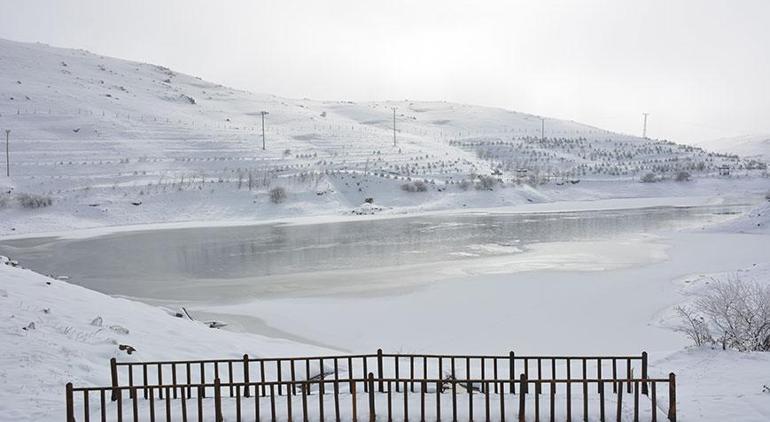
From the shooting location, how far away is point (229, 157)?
66.5m

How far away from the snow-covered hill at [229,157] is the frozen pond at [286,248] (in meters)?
9.20

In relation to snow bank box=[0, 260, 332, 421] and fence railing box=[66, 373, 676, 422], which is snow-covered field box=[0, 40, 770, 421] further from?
fence railing box=[66, 373, 676, 422]

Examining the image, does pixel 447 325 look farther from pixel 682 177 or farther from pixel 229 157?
pixel 682 177

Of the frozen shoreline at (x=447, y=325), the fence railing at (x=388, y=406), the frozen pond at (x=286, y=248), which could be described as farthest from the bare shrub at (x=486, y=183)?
the fence railing at (x=388, y=406)

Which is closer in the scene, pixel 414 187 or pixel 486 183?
pixel 414 187

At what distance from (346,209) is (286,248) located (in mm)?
20123

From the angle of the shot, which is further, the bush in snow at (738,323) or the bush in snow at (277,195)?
the bush in snow at (277,195)

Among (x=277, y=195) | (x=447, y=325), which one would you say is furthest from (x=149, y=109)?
(x=447, y=325)

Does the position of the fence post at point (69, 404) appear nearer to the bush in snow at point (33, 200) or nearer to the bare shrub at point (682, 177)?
the bush in snow at point (33, 200)

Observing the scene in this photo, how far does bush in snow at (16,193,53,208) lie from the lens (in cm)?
4466

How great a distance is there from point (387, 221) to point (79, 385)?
115 ft

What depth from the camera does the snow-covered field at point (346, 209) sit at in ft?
37.9

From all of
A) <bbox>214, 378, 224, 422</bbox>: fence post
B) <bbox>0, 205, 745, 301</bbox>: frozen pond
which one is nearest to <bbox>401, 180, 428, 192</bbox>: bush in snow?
<bbox>0, 205, 745, 301</bbox>: frozen pond

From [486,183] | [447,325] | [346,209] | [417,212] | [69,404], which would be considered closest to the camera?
[69,404]
